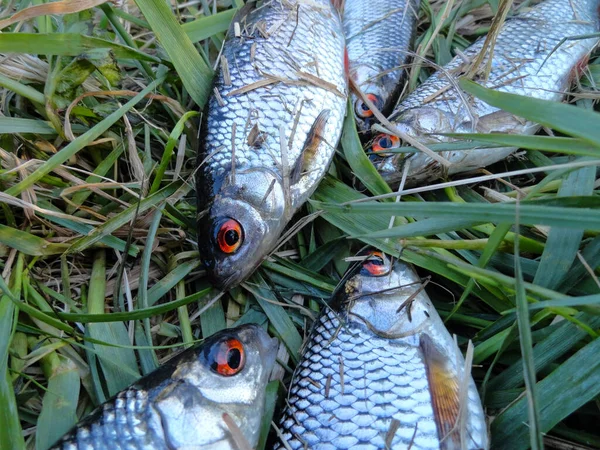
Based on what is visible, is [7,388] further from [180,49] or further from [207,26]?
[207,26]

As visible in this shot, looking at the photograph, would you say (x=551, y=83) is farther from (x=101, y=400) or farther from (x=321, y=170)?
(x=101, y=400)

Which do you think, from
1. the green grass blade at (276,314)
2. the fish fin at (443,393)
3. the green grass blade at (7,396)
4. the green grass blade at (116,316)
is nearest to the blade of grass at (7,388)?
the green grass blade at (7,396)

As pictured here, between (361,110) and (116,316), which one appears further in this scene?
(361,110)

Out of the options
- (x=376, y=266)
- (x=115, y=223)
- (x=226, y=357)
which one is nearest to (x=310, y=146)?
(x=376, y=266)

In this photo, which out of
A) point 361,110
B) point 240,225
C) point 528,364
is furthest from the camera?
point 361,110

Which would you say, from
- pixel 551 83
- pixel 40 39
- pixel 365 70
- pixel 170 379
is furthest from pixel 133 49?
pixel 551 83

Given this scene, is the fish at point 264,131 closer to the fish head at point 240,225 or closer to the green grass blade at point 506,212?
the fish head at point 240,225
